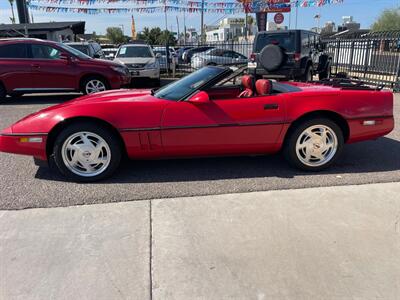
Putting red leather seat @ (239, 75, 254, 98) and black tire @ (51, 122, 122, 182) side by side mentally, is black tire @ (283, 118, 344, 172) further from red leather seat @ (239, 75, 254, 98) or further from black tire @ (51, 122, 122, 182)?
black tire @ (51, 122, 122, 182)

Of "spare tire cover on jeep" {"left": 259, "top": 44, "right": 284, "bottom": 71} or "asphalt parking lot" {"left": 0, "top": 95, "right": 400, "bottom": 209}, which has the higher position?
"spare tire cover on jeep" {"left": 259, "top": 44, "right": 284, "bottom": 71}

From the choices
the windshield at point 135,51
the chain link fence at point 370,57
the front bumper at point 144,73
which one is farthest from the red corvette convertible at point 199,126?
the windshield at point 135,51

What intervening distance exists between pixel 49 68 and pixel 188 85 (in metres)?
6.38

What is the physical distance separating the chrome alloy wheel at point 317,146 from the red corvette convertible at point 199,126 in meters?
0.01

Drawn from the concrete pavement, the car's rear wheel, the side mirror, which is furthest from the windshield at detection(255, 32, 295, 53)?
the concrete pavement

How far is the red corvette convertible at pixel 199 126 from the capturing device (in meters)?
3.77

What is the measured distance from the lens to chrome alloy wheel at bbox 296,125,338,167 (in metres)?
4.08

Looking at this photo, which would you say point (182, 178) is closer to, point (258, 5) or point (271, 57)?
point (271, 57)

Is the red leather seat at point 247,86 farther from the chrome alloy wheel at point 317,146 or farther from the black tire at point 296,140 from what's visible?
the chrome alloy wheel at point 317,146

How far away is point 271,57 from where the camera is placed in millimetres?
10227

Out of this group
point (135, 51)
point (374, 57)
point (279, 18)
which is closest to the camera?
point (374, 57)

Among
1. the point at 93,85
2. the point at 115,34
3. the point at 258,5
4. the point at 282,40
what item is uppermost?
the point at 258,5

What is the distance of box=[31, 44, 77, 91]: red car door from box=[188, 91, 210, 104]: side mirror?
646cm

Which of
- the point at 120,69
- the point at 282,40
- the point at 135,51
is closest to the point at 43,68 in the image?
the point at 120,69
